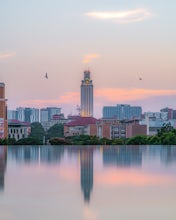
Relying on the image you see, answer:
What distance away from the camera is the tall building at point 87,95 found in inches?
3954

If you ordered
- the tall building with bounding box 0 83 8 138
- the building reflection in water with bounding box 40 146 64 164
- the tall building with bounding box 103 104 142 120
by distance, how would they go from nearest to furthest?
the building reflection in water with bounding box 40 146 64 164 → the tall building with bounding box 0 83 8 138 → the tall building with bounding box 103 104 142 120

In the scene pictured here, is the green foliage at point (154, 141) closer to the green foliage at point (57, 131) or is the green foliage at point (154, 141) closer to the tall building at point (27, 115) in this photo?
the green foliage at point (57, 131)

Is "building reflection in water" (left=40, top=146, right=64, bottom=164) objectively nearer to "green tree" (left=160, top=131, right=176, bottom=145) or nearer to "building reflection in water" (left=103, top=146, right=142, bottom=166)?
"building reflection in water" (left=103, top=146, right=142, bottom=166)

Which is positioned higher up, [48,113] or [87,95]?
[87,95]

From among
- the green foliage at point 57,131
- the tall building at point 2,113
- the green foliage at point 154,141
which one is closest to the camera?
the green foliage at point 154,141

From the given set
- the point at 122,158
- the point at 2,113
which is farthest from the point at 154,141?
the point at 2,113

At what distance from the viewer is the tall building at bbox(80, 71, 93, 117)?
10043 cm

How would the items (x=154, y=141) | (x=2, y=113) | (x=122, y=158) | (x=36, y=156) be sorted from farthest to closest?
1. (x=2, y=113)
2. (x=154, y=141)
3. (x=36, y=156)
4. (x=122, y=158)

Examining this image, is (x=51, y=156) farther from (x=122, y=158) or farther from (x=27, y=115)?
(x=27, y=115)

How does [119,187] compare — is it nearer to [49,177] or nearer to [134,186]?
[134,186]

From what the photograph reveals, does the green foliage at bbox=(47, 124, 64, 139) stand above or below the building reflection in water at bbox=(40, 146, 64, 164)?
above

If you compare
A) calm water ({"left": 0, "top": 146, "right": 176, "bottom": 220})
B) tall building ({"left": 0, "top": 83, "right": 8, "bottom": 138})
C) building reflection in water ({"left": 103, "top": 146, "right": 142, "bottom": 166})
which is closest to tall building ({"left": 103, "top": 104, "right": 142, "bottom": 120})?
tall building ({"left": 0, "top": 83, "right": 8, "bottom": 138})

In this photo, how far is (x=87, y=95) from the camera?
101250 mm

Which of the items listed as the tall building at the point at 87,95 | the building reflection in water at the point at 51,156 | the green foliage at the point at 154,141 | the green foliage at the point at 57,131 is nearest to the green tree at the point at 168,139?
the green foliage at the point at 154,141
